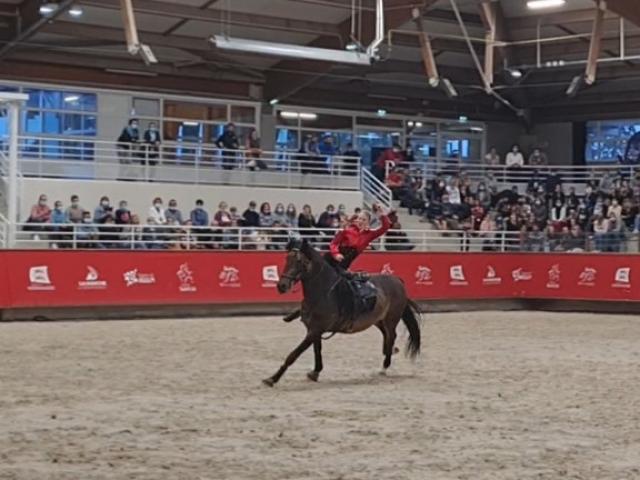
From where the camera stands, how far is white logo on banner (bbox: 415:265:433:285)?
25.4m

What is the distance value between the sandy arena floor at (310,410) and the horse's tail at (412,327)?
280mm

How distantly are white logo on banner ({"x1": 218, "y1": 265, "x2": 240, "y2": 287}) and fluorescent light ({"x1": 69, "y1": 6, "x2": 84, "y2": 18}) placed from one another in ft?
28.2

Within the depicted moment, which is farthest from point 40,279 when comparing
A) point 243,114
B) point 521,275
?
point 243,114

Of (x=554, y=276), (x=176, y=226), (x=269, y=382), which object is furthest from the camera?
(x=554, y=276)

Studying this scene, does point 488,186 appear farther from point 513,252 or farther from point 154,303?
point 154,303

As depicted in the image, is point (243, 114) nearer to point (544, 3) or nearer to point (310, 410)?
point (544, 3)

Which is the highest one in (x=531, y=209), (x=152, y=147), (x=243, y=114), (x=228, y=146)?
(x=243, y=114)

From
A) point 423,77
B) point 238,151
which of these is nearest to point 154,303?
point 238,151

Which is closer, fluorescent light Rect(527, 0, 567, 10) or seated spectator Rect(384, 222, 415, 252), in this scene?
seated spectator Rect(384, 222, 415, 252)

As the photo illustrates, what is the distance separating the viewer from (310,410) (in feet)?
32.2

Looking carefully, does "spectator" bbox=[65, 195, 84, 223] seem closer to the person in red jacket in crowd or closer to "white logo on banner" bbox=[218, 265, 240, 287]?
"white logo on banner" bbox=[218, 265, 240, 287]

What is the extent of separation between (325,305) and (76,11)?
1771 centimetres

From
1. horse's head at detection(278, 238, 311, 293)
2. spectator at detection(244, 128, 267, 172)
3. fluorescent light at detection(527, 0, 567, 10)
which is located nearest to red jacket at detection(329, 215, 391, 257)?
horse's head at detection(278, 238, 311, 293)

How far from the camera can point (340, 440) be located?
27.2 feet
